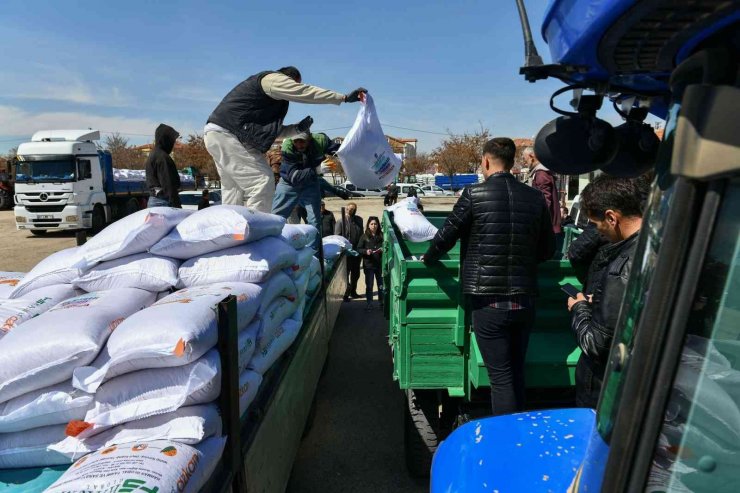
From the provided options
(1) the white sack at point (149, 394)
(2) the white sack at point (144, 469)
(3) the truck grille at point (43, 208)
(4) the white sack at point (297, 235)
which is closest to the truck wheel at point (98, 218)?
(3) the truck grille at point (43, 208)

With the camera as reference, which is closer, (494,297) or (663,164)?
(663,164)

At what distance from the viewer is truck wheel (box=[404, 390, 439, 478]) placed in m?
2.99

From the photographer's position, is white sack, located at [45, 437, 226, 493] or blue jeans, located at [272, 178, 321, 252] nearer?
white sack, located at [45, 437, 226, 493]

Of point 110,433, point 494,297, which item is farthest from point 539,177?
point 110,433

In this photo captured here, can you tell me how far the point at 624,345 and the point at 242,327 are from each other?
1702 millimetres

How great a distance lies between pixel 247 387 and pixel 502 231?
5.18 feet

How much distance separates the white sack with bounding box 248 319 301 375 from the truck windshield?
48.9 feet

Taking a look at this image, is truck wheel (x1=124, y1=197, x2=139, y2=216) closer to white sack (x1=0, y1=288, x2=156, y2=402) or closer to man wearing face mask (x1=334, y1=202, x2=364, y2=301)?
man wearing face mask (x1=334, y1=202, x2=364, y2=301)

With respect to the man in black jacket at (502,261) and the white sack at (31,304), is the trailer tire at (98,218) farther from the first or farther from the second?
the man in black jacket at (502,261)

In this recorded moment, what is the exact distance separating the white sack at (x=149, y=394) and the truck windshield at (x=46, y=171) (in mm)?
15648

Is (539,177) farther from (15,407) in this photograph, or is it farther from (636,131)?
(15,407)

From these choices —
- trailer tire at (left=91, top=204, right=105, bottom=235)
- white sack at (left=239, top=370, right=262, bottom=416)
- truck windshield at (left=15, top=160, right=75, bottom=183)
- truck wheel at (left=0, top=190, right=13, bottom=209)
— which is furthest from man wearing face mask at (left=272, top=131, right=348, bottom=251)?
truck wheel at (left=0, top=190, right=13, bottom=209)

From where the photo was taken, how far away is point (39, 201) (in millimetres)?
14750

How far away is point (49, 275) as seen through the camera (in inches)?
98.9
